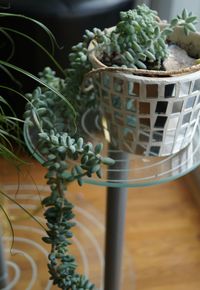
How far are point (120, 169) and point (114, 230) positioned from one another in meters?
0.20

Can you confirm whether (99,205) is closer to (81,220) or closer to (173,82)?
(81,220)

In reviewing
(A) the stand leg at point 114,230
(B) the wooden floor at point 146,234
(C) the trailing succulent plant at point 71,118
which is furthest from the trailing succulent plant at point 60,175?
(B) the wooden floor at point 146,234

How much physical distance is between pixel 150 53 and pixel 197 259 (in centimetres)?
78

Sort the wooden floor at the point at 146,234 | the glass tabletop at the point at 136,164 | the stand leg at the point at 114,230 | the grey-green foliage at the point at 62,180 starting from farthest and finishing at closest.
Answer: the wooden floor at the point at 146,234, the stand leg at the point at 114,230, the glass tabletop at the point at 136,164, the grey-green foliage at the point at 62,180

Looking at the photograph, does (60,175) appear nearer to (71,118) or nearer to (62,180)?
(62,180)

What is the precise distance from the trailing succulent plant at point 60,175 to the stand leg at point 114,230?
4.3 inches

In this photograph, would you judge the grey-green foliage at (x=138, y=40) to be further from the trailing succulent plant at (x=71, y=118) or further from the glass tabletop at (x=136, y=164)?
the glass tabletop at (x=136, y=164)

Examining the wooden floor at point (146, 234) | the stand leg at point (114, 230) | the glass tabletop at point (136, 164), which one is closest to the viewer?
the glass tabletop at point (136, 164)

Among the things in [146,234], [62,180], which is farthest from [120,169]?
[146,234]

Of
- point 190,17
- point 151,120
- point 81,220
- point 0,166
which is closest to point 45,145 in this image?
point 151,120

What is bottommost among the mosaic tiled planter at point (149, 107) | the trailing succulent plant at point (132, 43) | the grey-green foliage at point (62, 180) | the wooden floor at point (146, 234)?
the wooden floor at point (146, 234)

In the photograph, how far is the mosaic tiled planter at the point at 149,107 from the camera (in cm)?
72

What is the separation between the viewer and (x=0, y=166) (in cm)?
164

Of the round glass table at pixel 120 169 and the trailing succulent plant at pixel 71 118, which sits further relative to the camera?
the round glass table at pixel 120 169
